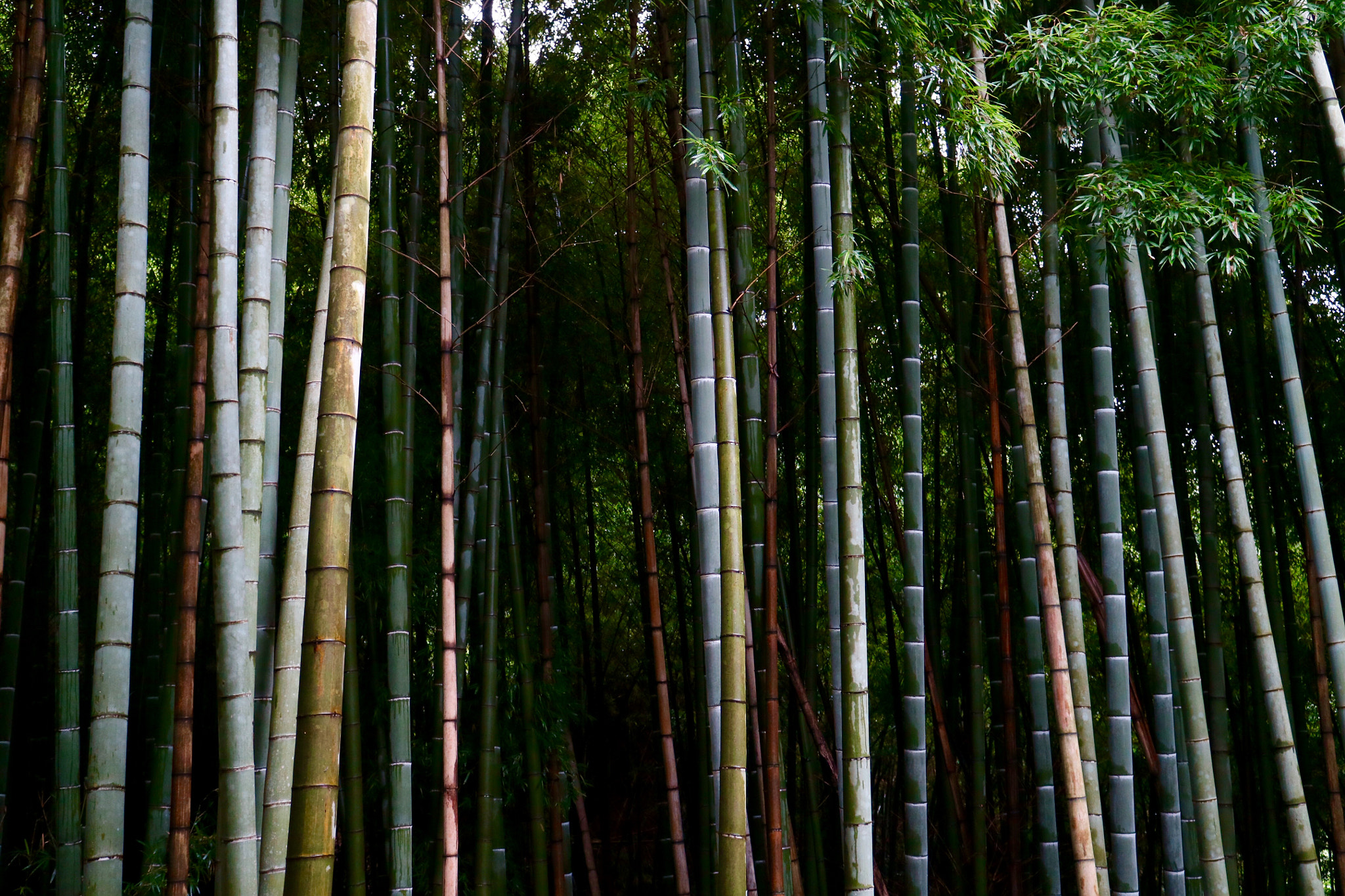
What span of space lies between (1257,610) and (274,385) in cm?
307

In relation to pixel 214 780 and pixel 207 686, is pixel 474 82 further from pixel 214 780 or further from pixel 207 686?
pixel 214 780

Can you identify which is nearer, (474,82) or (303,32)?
(303,32)

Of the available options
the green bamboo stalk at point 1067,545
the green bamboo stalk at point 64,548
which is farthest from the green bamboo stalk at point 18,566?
the green bamboo stalk at point 1067,545

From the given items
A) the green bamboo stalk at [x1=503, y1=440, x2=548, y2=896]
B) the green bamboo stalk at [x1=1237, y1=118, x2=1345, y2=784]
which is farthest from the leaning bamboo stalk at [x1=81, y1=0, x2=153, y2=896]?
the green bamboo stalk at [x1=1237, y1=118, x2=1345, y2=784]

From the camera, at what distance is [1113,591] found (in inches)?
127

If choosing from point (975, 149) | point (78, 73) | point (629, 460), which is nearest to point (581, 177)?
point (629, 460)

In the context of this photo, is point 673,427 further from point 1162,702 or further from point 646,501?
point 1162,702

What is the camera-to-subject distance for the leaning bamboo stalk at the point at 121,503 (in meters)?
2.07

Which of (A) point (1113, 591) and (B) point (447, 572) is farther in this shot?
(A) point (1113, 591)

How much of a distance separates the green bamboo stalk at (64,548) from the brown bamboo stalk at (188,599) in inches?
14.8

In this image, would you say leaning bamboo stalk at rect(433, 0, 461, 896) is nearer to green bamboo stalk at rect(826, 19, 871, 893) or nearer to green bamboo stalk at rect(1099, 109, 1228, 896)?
green bamboo stalk at rect(826, 19, 871, 893)

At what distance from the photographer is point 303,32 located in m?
3.99

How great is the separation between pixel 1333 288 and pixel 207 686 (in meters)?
5.84

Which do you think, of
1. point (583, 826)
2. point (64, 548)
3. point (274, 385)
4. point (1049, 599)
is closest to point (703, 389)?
point (274, 385)
